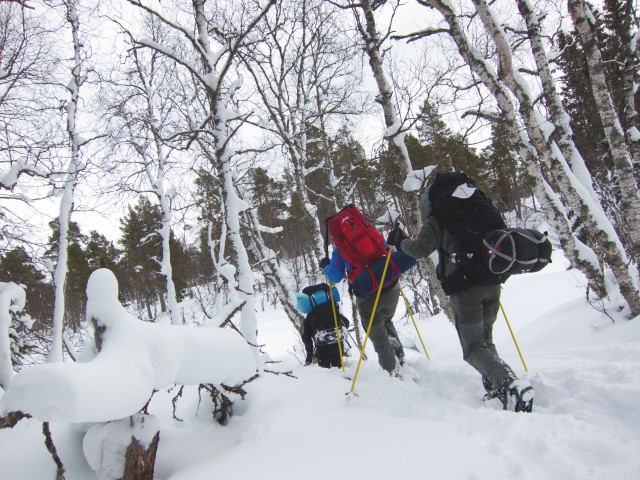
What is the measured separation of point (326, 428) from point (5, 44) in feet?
32.6

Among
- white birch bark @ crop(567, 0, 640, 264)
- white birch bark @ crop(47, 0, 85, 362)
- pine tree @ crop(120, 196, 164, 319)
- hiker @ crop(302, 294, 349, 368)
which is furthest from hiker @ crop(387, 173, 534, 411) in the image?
pine tree @ crop(120, 196, 164, 319)

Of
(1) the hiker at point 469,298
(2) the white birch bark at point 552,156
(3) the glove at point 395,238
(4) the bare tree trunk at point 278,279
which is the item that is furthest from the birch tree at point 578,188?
(4) the bare tree trunk at point 278,279

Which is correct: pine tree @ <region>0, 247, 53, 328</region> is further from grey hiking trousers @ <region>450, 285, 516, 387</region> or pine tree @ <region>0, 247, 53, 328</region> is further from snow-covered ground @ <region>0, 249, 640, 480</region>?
grey hiking trousers @ <region>450, 285, 516, 387</region>

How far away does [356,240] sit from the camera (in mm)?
3357

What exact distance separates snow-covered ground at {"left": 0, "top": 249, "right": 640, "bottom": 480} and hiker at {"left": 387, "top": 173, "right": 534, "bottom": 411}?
0.77 feet

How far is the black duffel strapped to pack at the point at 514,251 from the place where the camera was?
2.49 metres

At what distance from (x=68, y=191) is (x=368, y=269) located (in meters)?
9.33

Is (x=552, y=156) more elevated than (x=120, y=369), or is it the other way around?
(x=552, y=156)

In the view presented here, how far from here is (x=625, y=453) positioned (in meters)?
1.57

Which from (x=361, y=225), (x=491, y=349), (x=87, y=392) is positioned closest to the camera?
(x=87, y=392)

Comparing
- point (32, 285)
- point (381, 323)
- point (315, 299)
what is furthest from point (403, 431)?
point (32, 285)

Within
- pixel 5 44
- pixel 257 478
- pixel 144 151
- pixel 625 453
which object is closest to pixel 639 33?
pixel 625 453

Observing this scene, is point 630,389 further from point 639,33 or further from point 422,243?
point 639,33

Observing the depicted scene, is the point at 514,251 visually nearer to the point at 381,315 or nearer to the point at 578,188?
the point at 381,315
